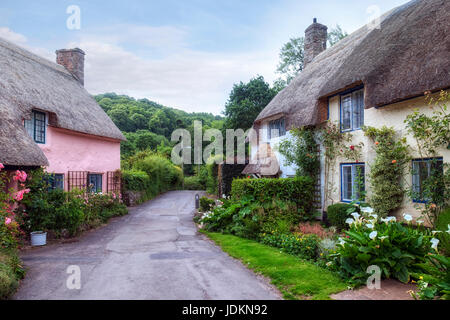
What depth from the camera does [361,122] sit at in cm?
988

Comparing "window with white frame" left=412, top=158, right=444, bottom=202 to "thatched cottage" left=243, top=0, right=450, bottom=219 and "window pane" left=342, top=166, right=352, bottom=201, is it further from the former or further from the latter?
"window pane" left=342, top=166, right=352, bottom=201

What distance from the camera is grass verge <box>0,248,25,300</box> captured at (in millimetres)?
4488

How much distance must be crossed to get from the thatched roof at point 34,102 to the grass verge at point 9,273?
125 inches

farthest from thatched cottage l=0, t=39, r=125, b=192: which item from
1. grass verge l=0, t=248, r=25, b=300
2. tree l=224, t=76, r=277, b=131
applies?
tree l=224, t=76, r=277, b=131

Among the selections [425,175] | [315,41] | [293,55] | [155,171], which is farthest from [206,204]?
[293,55]

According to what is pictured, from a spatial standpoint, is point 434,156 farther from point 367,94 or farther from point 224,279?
point 224,279

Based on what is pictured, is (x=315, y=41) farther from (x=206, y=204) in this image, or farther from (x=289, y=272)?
(x=289, y=272)

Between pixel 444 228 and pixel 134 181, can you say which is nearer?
pixel 444 228

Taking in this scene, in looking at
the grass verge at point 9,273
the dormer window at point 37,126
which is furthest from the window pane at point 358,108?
the dormer window at point 37,126

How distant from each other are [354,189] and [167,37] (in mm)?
11763

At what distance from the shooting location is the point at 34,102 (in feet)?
36.3

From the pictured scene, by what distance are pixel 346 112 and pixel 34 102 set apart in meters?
12.2

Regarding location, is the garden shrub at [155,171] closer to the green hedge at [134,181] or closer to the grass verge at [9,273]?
the green hedge at [134,181]
